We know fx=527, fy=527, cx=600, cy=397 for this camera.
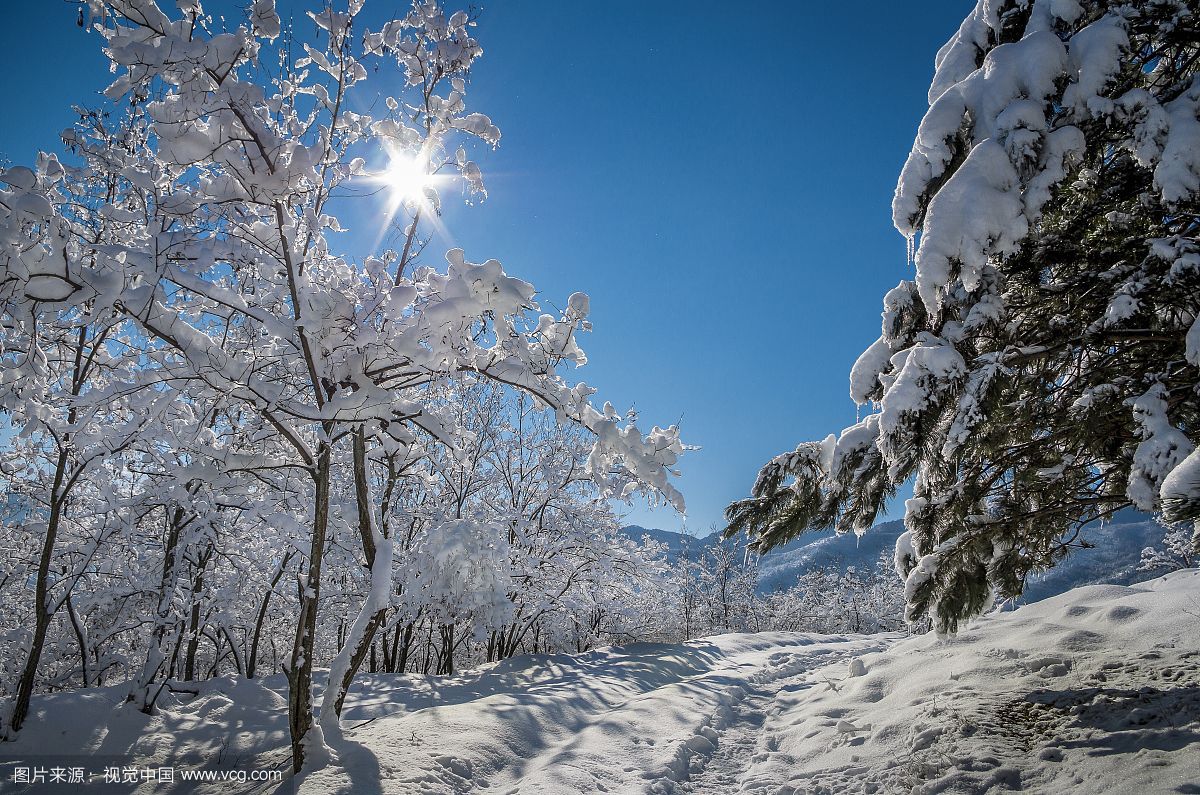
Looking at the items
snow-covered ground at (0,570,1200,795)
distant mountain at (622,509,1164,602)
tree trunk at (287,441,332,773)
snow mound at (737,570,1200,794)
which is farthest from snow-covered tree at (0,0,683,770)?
distant mountain at (622,509,1164,602)

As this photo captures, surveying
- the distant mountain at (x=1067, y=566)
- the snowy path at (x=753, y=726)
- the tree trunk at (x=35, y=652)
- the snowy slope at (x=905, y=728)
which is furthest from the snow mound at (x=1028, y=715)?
the distant mountain at (x=1067, y=566)

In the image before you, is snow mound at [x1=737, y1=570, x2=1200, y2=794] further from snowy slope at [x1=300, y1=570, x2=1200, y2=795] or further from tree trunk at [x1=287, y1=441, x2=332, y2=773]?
tree trunk at [x1=287, y1=441, x2=332, y2=773]

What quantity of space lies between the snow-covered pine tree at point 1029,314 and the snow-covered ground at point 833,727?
103 centimetres

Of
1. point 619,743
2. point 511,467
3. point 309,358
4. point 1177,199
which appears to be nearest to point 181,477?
point 309,358

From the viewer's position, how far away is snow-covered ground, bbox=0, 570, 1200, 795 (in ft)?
12.3

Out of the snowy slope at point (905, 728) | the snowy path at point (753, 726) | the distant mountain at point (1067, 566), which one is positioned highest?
the snowy slope at point (905, 728)

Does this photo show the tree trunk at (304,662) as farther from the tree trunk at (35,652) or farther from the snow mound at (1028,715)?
the tree trunk at (35,652)

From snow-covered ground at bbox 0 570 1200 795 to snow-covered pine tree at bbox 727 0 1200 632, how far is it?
1026 millimetres

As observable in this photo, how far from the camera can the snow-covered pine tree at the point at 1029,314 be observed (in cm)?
266

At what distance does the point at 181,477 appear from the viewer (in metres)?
4.77

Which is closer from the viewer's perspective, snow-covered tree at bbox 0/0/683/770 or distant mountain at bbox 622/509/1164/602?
snow-covered tree at bbox 0/0/683/770

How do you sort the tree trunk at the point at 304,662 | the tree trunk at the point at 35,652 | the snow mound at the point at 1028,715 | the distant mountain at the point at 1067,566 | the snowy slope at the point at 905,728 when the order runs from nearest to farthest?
the snow mound at the point at 1028,715 → the snowy slope at the point at 905,728 → the tree trunk at the point at 304,662 → the tree trunk at the point at 35,652 → the distant mountain at the point at 1067,566

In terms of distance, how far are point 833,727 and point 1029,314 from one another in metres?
4.75

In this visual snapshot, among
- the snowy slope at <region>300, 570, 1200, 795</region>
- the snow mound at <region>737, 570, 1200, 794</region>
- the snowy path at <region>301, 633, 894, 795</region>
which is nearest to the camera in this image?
the snow mound at <region>737, 570, 1200, 794</region>
